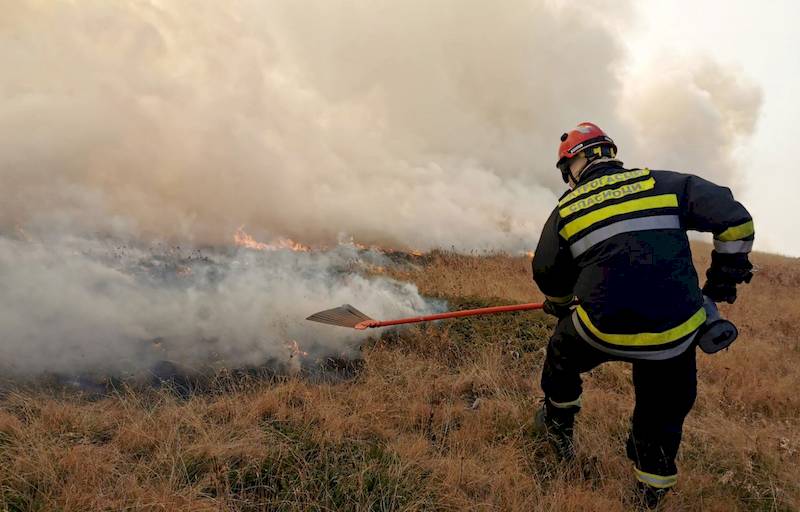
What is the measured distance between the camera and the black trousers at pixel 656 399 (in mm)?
2752

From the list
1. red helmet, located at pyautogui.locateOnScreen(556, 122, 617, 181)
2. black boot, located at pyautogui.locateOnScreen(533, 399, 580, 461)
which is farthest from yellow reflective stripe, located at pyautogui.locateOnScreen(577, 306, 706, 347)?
red helmet, located at pyautogui.locateOnScreen(556, 122, 617, 181)

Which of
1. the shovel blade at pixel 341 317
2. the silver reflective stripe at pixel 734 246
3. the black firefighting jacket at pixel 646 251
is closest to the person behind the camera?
the black firefighting jacket at pixel 646 251

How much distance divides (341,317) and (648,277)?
10.7ft

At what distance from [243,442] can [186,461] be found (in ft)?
1.23

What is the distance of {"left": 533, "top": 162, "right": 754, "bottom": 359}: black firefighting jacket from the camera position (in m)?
2.58

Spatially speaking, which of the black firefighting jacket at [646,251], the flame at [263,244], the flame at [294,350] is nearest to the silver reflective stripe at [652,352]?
the black firefighting jacket at [646,251]

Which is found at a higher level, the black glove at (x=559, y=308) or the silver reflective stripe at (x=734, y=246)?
the silver reflective stripe at (x=734, y=246)

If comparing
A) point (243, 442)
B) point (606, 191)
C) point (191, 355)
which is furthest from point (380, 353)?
point (606, 191)

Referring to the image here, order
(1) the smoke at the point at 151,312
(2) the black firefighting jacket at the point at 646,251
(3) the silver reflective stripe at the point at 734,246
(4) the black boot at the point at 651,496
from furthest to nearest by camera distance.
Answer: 1. (1) the smoke at the point at 151,312
2. (4) the black boot at the point at 651,496
3. (3) the silver reflective stripe at the point at 734,246
4. (2) the black firefighting jacket at the point at 646,251

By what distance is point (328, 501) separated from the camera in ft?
8.75

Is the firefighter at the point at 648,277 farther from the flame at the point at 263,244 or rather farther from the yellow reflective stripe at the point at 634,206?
the flame at the point at 263,244

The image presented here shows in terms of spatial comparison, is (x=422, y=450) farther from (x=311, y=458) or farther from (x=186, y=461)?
(x=186, y=461)

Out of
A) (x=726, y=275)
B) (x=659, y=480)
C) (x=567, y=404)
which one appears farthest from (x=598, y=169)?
(x=659, y=480)

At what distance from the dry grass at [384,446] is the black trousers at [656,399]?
39 centimetres
